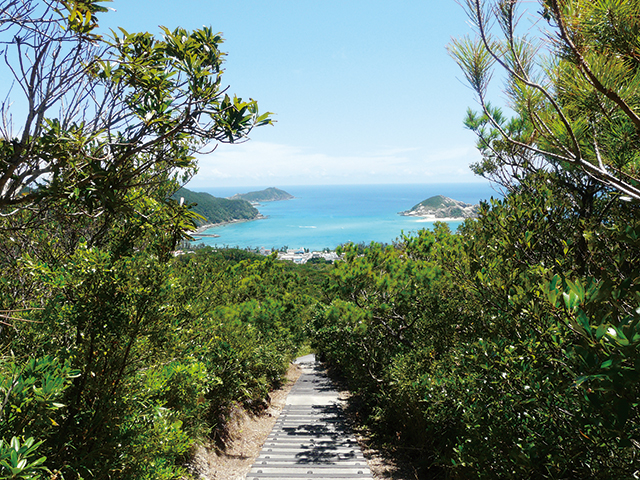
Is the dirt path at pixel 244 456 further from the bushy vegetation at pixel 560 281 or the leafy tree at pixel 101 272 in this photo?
the leafy tree at pixel 101 272

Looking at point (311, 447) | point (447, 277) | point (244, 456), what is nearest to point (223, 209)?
point (244, 456)

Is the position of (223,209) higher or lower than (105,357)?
higher

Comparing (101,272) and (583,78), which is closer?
(583,78)

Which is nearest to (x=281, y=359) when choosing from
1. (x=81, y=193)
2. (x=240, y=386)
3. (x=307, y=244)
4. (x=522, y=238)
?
(x=240, y=386)

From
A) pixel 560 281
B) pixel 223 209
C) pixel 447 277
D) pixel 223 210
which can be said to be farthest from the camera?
pixel 223 209

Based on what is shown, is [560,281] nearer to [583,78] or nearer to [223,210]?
[583,78]

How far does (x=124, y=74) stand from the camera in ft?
9.21

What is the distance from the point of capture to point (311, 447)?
24.7 ft

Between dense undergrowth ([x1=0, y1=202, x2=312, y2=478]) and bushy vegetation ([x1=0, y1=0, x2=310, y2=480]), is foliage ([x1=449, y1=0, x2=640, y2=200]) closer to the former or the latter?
bushy vegetation ([x1=0, y1=0, x2=310, y2=480])

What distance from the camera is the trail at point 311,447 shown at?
20.5 feet

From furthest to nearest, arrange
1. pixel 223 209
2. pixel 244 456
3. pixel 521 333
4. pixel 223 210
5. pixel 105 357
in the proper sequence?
pixel 223 209
pixel 223 210
pixel 244 456
pixel 105 357
pixel 521 333

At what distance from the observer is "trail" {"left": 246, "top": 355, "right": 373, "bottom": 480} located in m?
6.26

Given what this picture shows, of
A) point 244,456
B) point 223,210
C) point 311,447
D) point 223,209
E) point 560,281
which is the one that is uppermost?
point 223,209

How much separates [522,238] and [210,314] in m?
5.98
